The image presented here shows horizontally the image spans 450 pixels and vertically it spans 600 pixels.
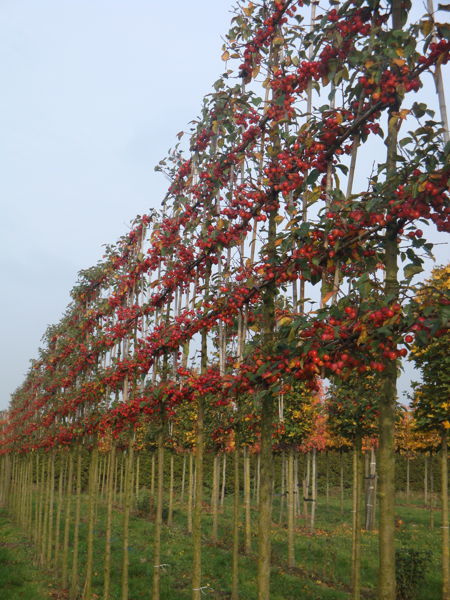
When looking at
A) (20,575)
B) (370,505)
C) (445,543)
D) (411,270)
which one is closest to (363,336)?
(411,270)

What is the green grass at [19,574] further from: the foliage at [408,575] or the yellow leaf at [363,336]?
the yellow leaf at [363,336]

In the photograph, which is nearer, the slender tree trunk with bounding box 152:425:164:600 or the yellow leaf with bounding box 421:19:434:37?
the yellow leaf with bounding box 421:19:434:37

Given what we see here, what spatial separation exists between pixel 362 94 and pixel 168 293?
534cm

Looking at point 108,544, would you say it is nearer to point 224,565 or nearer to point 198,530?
point 198,530

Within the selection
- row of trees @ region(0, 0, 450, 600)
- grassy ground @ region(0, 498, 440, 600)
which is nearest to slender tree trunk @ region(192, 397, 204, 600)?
row of trees @ region(0, 0, 450, 600)

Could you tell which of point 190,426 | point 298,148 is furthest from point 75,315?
point 298,148

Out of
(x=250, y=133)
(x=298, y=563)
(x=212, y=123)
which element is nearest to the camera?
(x=250, y=133)

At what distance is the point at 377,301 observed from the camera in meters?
3.82

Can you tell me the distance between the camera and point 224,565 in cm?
1442

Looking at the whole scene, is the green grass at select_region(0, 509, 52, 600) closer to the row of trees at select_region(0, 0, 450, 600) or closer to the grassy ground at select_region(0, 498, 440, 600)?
the grassy ground at select_region(0, 498, 440, 600)

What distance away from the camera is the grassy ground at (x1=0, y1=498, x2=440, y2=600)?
12.1m

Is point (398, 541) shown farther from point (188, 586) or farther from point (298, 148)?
point (298, 148)

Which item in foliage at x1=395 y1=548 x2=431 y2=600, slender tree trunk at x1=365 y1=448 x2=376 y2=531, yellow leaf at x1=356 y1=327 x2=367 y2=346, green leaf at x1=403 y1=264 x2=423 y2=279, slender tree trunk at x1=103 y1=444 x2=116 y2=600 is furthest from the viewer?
slender tree trunk at x1=365 y1=448 x2=376 y2=531

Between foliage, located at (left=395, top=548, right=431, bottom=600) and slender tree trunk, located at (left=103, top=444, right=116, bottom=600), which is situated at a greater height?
slender tree trunk, located at (left=103, top=444, right=116, bottom=600)
